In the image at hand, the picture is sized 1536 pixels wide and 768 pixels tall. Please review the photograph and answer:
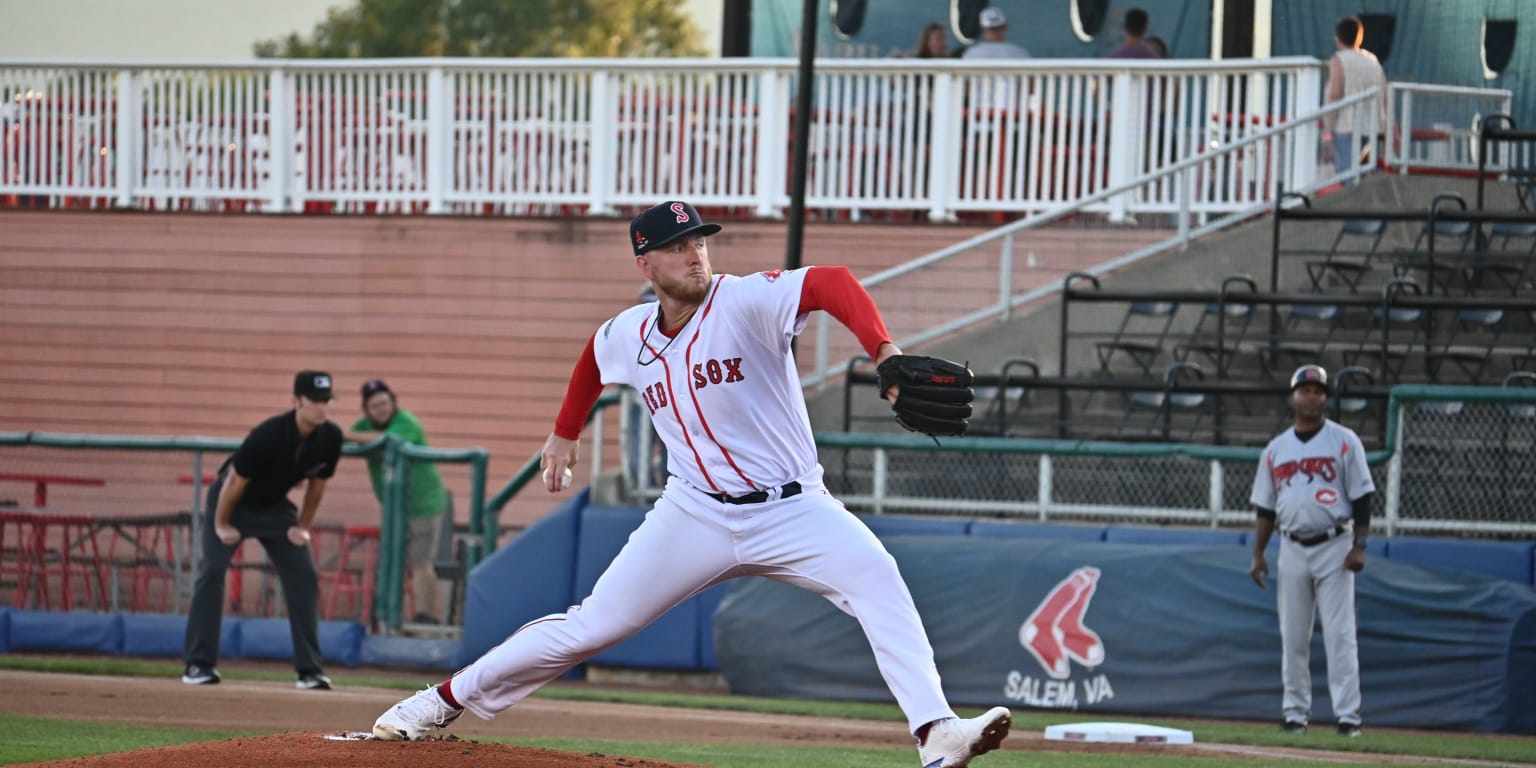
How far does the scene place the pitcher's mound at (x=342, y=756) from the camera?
702 centimetres

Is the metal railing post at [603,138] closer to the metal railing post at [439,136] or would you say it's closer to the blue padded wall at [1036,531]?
the metal railing post at [439,136]

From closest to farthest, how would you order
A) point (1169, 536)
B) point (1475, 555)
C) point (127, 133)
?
1. point (1475, 555)
2. point (1169, 536)
3. point (127, 133)

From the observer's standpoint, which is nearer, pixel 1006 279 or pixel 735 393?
pixel 735 393

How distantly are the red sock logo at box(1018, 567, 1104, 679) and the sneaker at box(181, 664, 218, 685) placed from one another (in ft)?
17.7

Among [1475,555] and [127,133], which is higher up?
[127,133]

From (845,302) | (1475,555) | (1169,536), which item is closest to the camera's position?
(845,302)

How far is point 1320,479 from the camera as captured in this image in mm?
12352

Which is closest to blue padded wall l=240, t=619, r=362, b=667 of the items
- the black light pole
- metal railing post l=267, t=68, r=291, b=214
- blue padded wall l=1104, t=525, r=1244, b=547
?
the black light pole

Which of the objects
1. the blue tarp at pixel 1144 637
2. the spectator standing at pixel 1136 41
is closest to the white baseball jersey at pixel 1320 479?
the blue tarp at pixel 1144 637

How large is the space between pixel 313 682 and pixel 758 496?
6952 mm

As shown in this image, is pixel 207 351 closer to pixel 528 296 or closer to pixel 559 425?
pixel 528 296

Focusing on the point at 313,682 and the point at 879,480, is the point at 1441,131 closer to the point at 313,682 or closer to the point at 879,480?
the point at 879,480

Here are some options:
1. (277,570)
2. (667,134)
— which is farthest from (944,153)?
(277,570)

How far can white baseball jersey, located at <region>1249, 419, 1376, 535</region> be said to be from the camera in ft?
40.3
